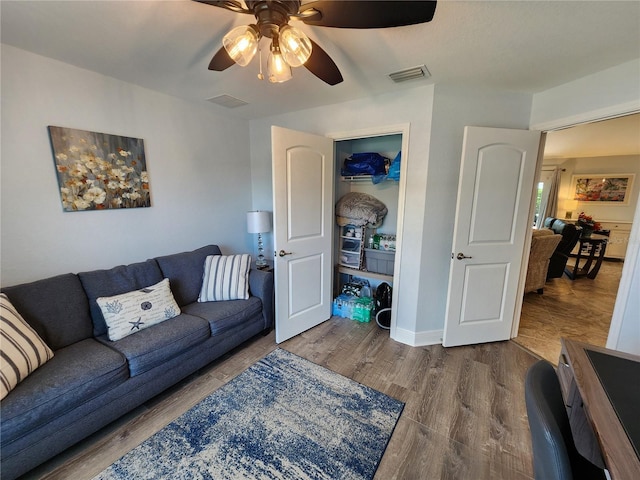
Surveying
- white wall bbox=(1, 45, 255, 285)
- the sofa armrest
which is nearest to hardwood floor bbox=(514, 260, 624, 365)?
the sofa armrest

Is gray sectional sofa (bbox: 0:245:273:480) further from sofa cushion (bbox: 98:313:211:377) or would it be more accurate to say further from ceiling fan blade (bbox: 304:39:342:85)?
ceiling fan blade (bbox: 304:39:342:85)

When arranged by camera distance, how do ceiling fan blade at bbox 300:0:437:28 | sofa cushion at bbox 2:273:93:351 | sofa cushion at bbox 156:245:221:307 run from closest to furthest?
ceiling fan blade at bbox 300:0:437:28 < sofa cushion at bbox 2:273:93:351 < sofa cushion at bbox 156:245:221:307

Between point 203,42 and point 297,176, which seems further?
point 297,176

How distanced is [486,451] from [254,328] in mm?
1892

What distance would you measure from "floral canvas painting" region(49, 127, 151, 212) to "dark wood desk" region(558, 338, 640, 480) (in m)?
3.02

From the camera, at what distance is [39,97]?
5.83 feet

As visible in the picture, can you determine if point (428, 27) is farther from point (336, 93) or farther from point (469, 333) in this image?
point (469, 333)

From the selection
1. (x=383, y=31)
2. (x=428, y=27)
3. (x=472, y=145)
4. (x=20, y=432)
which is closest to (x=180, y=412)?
(x=20, y=432)

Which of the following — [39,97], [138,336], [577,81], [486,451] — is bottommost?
[486,451]

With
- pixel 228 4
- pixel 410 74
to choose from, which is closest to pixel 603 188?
pixel 410 74

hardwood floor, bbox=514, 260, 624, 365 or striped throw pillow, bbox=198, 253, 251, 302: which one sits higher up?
striped throw pillow, bbox=198, 253, 251, 302

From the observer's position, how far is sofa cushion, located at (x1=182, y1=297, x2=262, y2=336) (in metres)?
2.12

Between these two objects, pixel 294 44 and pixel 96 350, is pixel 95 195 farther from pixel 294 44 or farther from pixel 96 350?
pixel 294 44

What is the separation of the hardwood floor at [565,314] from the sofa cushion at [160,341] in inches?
116
